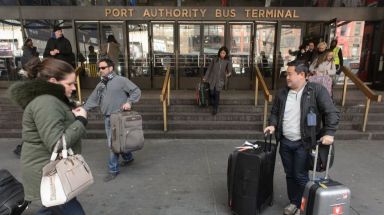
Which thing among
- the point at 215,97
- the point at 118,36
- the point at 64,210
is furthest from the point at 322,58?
the point at 118,36

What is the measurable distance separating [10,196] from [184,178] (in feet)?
7.01

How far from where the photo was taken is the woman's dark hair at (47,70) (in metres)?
2.02

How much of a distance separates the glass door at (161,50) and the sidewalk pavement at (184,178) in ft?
12.3

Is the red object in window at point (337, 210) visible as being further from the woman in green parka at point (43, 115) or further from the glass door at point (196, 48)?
the glass door at point (196, 48)

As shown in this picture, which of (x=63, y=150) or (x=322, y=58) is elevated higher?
(x=322, y=58)

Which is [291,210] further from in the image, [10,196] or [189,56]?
[189,56]

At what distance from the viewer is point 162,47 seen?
9188mm

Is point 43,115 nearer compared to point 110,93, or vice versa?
point 43,115

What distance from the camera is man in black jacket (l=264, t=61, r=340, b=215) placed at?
2.82m

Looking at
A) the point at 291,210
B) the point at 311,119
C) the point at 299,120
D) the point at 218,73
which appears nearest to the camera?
the point at 311,119

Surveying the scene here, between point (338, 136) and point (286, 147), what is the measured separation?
139 inches

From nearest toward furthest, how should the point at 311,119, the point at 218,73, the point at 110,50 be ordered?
the point at 311,119, the point at 218,73, the point at 110,50

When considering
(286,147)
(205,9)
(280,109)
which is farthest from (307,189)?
(205,9)

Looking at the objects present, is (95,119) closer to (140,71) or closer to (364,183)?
(140,71)
